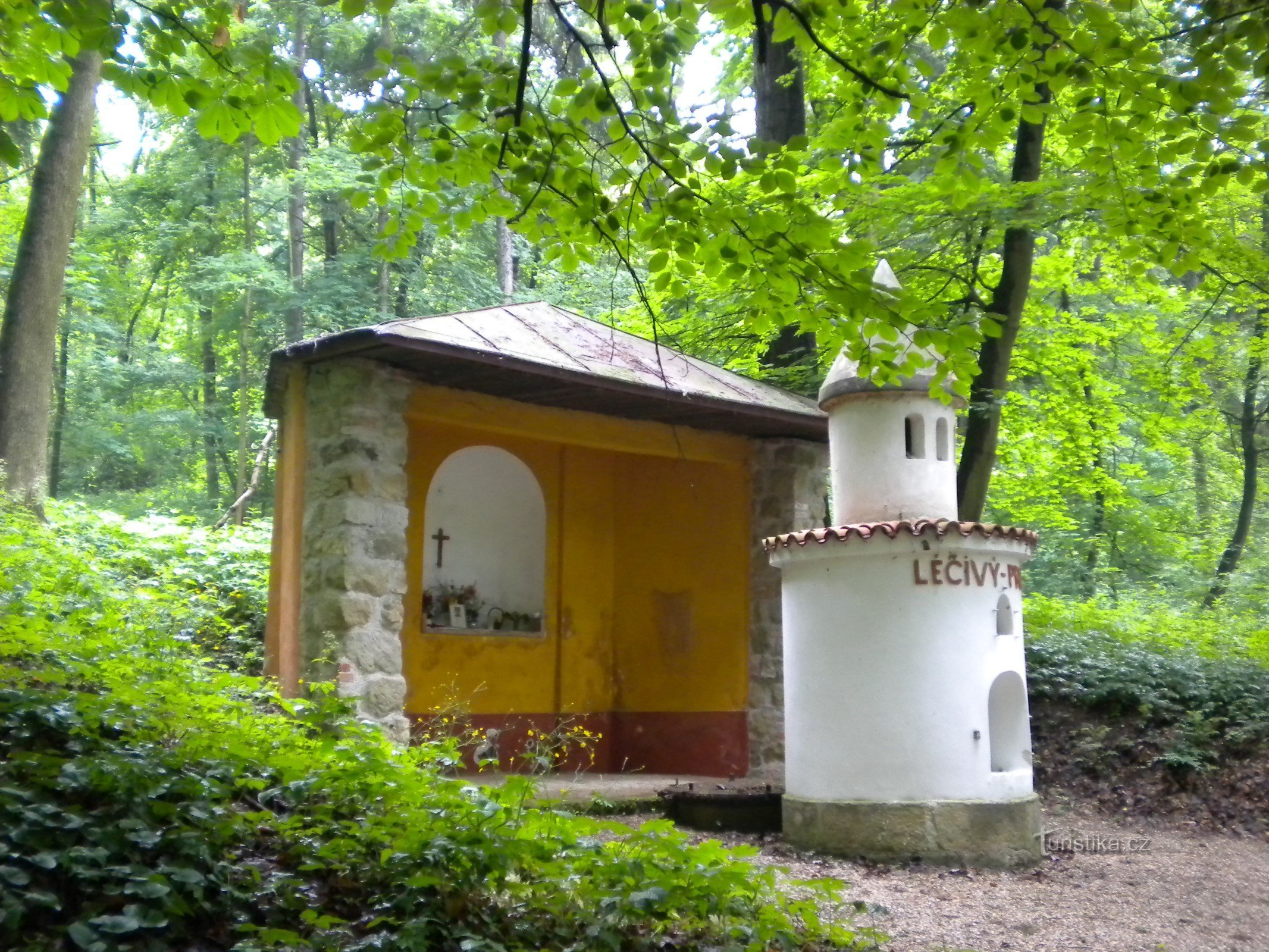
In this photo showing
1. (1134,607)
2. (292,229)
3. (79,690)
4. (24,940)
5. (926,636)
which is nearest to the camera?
(24,940)

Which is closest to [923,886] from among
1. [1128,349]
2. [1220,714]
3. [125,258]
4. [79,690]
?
[79,690]

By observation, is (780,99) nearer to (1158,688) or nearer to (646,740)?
(646,740)

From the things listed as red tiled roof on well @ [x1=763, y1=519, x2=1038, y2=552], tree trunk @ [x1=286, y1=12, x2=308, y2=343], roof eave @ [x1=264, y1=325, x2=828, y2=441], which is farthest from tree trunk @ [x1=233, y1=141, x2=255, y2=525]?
red tiled roof on well @ [x1=763, y1=519, x2=1038, y2=552]

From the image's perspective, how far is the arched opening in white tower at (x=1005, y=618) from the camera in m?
7.50

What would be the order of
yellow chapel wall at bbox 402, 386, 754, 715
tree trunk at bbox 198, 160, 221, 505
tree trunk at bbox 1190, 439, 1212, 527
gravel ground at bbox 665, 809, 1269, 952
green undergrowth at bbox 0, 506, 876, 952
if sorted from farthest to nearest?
tree trunk at bbox 198, 160, 221, 505 < tree trunk at bbox 1190, 439, 1212, 527 < yellow chapel wall at bbox 402, 386, 754, 715 < gravel ground at bbox 665, 809, 1269, 952 < green undergrowth at bbox 0, 506, 876, 952

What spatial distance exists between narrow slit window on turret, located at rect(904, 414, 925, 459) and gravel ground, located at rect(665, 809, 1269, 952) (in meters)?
2.61

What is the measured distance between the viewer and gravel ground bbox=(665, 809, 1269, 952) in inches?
212

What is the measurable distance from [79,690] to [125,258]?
58.9 feet

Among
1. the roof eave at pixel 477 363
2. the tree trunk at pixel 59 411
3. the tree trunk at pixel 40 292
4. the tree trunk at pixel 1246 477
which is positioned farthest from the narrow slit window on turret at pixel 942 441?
the tree trunk at pixel 59 411

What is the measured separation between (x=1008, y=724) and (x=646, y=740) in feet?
11.7

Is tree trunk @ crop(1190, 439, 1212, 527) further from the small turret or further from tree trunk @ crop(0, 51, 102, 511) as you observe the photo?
tree trunk @ crop(0, 51, 102, 511)

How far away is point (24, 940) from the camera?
9.67ft

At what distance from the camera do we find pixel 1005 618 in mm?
7535

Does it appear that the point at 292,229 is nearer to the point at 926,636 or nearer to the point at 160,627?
the point at 160,627
